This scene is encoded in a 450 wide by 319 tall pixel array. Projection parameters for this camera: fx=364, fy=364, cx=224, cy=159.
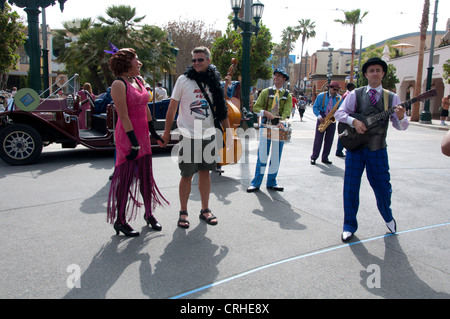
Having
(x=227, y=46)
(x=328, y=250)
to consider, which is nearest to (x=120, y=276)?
(x=328, y=250)

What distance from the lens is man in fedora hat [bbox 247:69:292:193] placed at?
5.45 m

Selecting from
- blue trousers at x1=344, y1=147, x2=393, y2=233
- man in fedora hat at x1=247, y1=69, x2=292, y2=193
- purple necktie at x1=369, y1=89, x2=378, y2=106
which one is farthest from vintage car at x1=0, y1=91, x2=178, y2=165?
purple necktie at x1=369, y1=89, x2=378, y2=106

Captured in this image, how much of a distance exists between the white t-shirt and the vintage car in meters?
3.21

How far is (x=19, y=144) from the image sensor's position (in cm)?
711

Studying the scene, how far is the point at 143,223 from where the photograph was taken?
4094mm

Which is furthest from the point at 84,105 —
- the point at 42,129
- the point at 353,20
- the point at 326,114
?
the point at 353,20

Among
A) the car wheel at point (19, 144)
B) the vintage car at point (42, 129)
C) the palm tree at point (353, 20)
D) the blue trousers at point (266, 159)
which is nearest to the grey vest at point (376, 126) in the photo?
the blue trousers at point (266, 159)

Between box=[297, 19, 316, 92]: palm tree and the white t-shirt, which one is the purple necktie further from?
box=[297, 19, 316, 92]: palm tree

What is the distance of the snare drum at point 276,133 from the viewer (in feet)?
17.6

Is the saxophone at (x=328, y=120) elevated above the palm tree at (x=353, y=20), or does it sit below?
below

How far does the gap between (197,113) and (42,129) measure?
510cm

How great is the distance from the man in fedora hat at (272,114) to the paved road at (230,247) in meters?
0.32

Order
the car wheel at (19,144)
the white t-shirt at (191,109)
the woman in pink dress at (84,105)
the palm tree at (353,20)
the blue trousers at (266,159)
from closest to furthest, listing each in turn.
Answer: the white t-shirt at (191,109) → the blue trousers at (266,159) → the car wheel at (19,144) → the woman in pink dress at (84,105) → the palm tree at (353,20)

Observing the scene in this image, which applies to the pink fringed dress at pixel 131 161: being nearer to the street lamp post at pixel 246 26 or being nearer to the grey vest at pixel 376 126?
the grey vest at pixel 376 126
